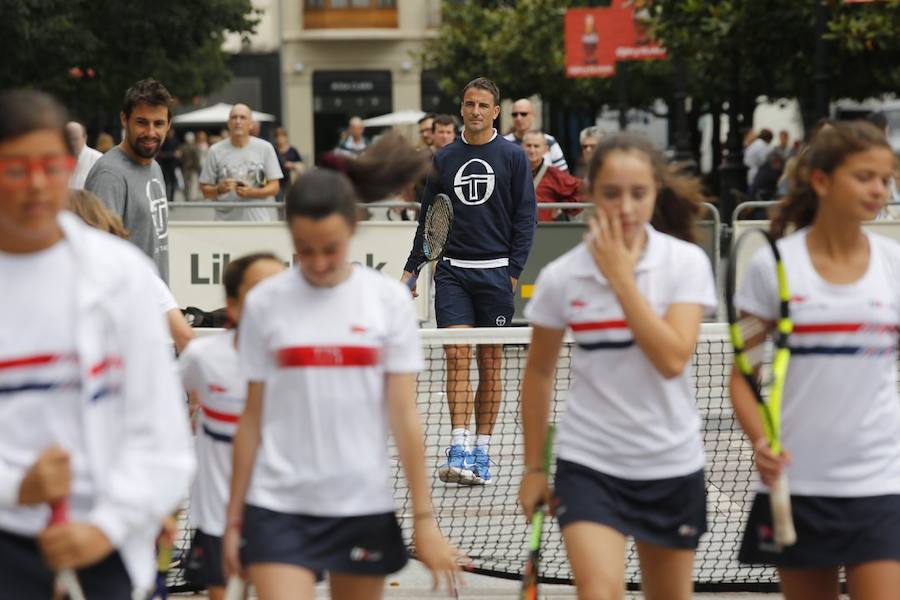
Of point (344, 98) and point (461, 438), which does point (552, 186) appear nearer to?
point (461, 438)

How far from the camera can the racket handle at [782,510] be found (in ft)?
13.9

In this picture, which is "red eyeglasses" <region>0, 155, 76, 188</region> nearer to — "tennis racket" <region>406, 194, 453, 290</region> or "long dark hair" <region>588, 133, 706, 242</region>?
"long dark hair" <region>588, 133, 706, 242</region>

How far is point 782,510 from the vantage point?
4.23m

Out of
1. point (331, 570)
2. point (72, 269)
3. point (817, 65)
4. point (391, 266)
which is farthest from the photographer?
point (817, 65)

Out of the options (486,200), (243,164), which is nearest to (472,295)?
(486,200)

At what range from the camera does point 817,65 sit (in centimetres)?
1947

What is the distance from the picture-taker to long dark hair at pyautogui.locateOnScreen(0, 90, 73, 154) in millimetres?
3258

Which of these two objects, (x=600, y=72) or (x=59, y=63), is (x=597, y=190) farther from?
(x=59, y=63)

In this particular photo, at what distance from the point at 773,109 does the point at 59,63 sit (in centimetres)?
3142

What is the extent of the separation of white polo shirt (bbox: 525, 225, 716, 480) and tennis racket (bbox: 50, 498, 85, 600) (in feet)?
5.01

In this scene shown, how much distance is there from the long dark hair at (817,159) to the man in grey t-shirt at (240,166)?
9129mm

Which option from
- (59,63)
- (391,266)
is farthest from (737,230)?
(59,63)

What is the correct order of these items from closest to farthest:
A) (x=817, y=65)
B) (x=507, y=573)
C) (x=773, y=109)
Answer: (x=507, y=573), (x=817, y=65), (x=773, y=109)

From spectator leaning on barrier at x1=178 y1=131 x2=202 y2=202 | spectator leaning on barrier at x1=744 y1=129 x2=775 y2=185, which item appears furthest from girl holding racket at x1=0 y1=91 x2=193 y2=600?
spectator leaning on barrier at x1=178 y1=131 x2=202 y2=202
